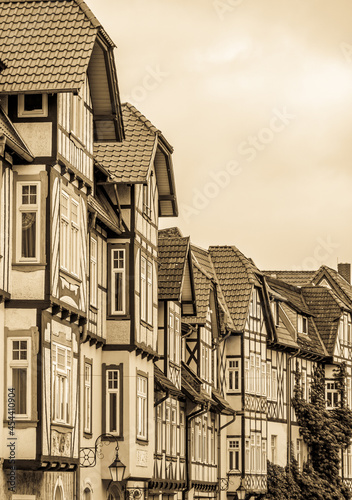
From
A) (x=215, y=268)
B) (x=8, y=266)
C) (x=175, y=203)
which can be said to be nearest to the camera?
(x=8, y=266)

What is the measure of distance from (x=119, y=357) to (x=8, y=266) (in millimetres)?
8287

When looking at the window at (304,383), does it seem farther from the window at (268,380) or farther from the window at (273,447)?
the window at (268,380)

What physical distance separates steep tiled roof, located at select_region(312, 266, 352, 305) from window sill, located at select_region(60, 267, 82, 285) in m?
52.6

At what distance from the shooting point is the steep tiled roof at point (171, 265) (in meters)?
39.7

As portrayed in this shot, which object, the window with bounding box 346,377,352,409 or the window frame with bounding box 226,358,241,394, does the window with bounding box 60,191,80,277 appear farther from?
the window with bounding box 346,377,352,409

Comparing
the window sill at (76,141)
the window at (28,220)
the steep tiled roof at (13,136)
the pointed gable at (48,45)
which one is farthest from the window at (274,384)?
the steep tiled roof at (13,136)

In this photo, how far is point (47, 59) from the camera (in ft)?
88.4

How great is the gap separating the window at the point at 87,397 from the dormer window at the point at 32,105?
282 inches

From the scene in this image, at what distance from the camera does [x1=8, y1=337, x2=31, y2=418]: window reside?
83.7 ft

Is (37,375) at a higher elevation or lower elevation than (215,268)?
lower

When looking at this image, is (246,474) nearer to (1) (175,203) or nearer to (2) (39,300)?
(1) (175,203)

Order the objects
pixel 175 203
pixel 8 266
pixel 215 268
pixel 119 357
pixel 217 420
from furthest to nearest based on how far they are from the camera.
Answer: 1. pixel 215 268
2. pixel 217 420
3. pixel 175 203
4. pixel 119 357
5. pixel 8 266

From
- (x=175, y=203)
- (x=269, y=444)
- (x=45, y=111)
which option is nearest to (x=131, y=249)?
(x=175, y=203)

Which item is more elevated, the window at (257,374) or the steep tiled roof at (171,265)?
the steep tiled roof at (171,265)
